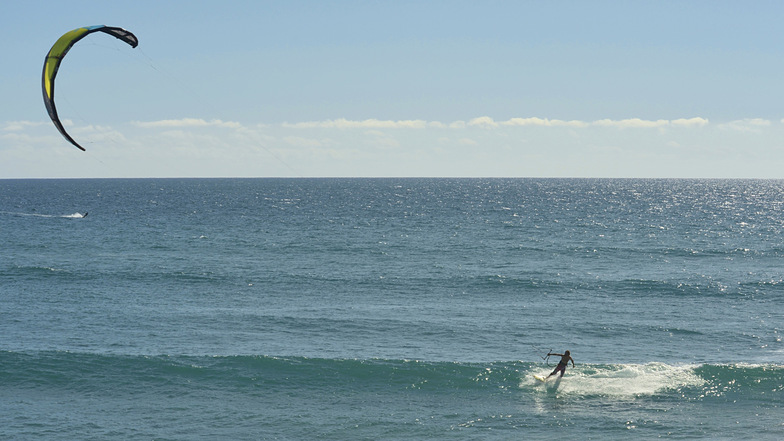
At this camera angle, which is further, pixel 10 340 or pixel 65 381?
pixel 10 340

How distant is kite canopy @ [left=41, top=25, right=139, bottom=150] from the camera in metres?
27.1

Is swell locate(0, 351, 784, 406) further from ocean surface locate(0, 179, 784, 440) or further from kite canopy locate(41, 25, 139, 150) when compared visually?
kite canopy locate(41, 25, 139, 150)

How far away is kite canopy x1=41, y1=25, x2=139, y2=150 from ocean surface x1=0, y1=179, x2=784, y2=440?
1432 centimetres

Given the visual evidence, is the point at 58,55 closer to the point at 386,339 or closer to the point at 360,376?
the point at 360,376

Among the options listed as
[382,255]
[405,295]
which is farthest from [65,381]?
[382,255]

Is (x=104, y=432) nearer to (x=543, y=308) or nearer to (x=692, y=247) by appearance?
(x=543, y=308)

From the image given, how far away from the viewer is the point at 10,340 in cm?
4544

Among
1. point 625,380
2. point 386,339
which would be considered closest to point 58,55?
point 386,339

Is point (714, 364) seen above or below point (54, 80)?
below

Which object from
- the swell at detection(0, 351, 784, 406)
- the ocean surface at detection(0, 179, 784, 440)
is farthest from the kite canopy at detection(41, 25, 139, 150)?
the swell at detection(0, 351, 784, 406)

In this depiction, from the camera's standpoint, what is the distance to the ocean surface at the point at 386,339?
3225 cm

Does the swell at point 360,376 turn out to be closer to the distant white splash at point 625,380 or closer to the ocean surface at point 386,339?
the distant white splash at point 625,380

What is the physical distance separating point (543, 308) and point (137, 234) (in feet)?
235

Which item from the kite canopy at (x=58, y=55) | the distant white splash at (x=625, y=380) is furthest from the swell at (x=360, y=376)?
the kite canopy at (x=58, y=55)
